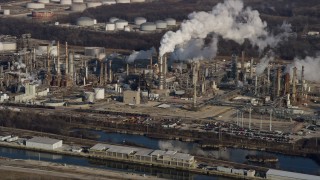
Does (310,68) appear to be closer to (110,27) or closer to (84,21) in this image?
(110,27)

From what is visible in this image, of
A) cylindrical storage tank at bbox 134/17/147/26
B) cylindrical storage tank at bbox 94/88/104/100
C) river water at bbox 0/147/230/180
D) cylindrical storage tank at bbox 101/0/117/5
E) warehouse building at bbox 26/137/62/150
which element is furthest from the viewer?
cylindrical storage tank at bbox 101/0/117/5

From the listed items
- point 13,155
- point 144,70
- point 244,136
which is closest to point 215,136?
point 244,136

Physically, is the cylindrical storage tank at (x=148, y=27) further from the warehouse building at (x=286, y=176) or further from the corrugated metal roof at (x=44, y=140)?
the warehouse building at (x=286, y=176)

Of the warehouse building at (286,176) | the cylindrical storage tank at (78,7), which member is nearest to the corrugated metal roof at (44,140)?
the warehouse building at (286,176)

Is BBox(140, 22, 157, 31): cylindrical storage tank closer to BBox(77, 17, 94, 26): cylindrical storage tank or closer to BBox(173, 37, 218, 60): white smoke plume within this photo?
BBox(77, 17, 94, 26): cylindrical storage tank

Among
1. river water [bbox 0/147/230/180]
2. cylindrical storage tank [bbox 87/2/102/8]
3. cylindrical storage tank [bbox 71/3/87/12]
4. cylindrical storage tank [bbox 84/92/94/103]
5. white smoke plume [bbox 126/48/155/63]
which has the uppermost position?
cylindrical storage tank [bbox 87/2/102/8]

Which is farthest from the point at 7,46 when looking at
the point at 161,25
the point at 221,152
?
the point at 221,152

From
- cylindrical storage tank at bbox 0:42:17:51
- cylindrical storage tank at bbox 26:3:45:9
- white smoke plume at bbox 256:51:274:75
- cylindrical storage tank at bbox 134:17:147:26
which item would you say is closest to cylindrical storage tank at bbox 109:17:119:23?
cylindrical storage tank at bbox 134:17:147:26
